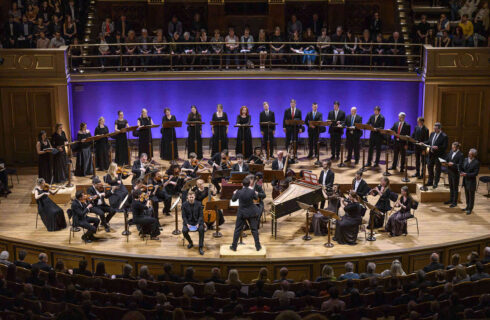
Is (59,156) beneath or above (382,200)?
above

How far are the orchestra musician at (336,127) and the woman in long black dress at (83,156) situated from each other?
550 centimetres

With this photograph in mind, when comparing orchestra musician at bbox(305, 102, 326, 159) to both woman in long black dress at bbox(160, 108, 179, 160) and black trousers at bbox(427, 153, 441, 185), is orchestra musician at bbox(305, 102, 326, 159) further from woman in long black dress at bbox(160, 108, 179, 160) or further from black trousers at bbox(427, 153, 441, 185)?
woman in long black dress at bbox(160, 108, 179, 160)

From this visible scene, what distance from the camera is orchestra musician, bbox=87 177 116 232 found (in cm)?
1194

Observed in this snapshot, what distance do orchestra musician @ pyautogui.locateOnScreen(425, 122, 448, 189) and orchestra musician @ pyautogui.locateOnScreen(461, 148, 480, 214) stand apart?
908mm

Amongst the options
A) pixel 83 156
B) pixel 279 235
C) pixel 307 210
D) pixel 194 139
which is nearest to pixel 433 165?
pixel 307 210

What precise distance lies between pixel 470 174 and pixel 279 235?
3.84 m

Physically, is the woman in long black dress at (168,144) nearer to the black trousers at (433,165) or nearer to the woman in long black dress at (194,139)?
the woman in long black dress at (194,139)

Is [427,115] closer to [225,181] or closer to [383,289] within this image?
[225,181]

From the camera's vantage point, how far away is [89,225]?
1154cm

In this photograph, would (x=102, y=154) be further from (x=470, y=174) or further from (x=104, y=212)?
(x=470, y=174)

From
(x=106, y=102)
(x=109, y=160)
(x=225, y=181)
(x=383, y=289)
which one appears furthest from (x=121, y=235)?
(x=106, y=102)

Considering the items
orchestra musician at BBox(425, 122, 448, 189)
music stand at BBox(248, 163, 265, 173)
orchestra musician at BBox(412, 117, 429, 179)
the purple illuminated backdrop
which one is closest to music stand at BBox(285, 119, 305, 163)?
the purple illuminated backdrop

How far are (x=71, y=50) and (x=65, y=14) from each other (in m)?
1.23

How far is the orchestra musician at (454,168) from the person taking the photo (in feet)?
42.0
